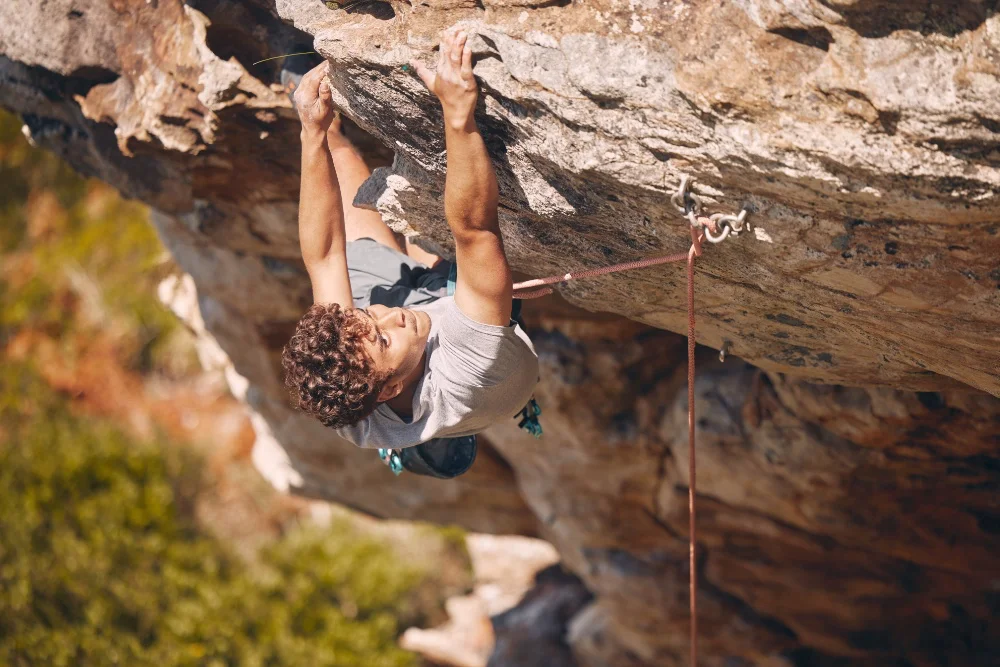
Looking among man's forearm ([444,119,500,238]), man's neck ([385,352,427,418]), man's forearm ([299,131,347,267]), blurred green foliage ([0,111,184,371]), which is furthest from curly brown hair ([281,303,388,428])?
blurred green foliage ([0,111,184,371])

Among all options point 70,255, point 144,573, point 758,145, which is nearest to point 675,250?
point 758,145

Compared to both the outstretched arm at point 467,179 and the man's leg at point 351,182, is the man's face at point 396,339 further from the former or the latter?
the man's leg at point 351,182

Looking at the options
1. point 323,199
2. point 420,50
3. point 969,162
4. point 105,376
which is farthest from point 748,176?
point 105,376

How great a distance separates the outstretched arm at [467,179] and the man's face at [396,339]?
0.28 meters

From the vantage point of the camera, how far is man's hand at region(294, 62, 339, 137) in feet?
8.22

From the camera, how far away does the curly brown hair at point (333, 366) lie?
234 cm

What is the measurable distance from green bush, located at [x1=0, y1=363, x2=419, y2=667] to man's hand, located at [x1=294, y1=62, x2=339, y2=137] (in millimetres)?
6803

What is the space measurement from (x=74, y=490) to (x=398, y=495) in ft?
15.6

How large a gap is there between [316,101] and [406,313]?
Answer: 0.59 m

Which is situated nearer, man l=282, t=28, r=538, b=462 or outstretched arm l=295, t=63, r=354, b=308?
man l=282, t=28, r=538, b=462

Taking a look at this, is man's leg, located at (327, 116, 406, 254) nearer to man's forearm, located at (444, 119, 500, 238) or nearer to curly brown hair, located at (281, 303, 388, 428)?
curly brown hair, located at (281, 303, 388, 428)

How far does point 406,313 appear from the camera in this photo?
2.53m

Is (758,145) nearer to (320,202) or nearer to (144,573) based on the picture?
(320,202)

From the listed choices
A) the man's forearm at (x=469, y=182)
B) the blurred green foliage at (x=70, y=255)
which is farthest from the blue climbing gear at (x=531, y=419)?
the blurred green foliage at (x=70, y=255)
